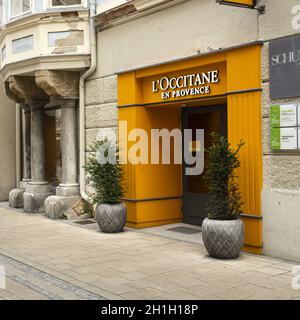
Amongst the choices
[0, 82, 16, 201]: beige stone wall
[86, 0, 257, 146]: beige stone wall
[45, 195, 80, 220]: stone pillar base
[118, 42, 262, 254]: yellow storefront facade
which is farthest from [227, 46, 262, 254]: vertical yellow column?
[0, 82, 16, 201]: beige stone wall

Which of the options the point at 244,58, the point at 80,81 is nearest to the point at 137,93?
the point at 80,81

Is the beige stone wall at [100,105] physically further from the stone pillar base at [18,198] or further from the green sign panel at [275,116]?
the green sign panel at [275,116]

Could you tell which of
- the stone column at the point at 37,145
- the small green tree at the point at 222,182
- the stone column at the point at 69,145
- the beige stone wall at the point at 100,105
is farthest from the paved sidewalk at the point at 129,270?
the stone column at the point at 37,145

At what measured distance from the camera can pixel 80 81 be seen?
34.3 feet

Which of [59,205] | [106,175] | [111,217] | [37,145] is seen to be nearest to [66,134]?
[37,145]

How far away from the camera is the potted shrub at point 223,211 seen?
20.8 ft

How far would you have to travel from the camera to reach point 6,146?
14.1m

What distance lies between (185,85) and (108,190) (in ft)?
7.42

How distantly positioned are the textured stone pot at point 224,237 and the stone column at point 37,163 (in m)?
6.01

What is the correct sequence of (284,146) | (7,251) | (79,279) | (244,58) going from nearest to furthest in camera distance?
(79,279)
(284,146)
(244,58)
(7,251)

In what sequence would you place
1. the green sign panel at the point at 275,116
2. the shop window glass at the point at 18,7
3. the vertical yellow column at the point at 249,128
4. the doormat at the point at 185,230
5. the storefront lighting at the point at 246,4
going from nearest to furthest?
the storefront lighting at the point at 246,4 → the green sign panel at the point at 275,116 → the vertical yellow column at the point at 249,128 → the doormat at the point at 185,230 → the shop window glass at the point at 18,7

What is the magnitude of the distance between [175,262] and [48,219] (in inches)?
189
